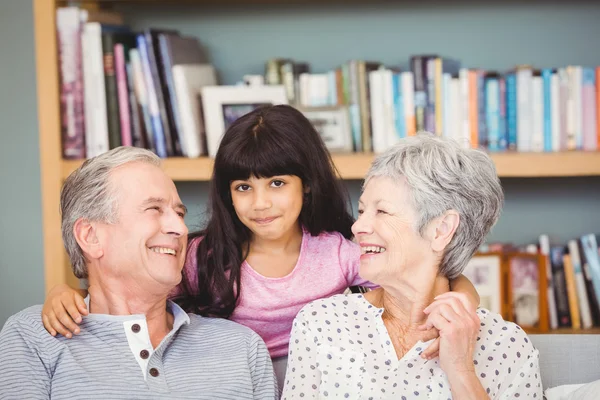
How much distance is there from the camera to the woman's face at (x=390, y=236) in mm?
1767

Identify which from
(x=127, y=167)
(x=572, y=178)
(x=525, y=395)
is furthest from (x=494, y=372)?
(x=572, y=178)

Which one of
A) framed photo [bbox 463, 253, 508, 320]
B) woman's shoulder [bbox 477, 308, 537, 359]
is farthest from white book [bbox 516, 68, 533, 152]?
woman's shoulder [bbox 477, 308, 537, 359]

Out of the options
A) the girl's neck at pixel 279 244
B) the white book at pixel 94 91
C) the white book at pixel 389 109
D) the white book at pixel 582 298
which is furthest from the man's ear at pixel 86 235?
the white book at pixel 582 298

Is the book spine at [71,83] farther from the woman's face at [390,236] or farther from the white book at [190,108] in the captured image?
the woman's face at [390,236]

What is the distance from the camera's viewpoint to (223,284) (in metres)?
2.10

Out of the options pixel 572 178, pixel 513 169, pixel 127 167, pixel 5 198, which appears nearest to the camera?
pixel 127 167

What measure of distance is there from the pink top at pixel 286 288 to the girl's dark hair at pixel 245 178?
0.03m

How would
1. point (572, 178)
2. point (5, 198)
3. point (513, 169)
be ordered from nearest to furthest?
1. point (513, 169)
2. point (572, 178)
3. point (5, 198)

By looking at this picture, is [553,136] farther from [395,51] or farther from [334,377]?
[334,377]

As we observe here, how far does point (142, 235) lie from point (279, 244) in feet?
1.55

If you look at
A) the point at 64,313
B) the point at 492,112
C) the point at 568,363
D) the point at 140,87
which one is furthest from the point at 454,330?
the point at 140,87

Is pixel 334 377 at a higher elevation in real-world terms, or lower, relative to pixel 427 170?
lower

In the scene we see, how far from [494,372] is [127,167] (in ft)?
2.85

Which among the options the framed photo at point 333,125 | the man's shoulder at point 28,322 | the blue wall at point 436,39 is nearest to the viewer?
the man's shoulder at point 28,322
